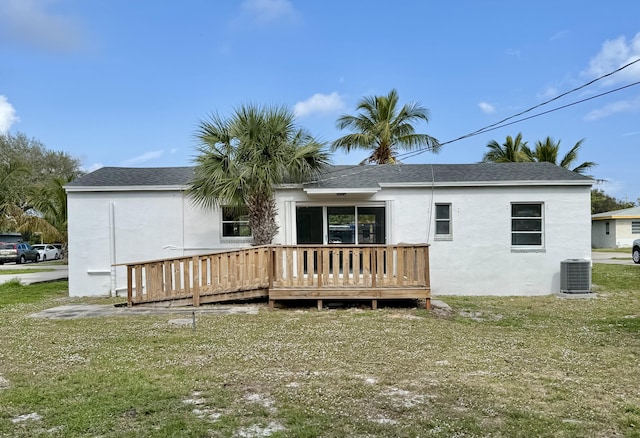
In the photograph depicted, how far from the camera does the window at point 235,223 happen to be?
36.1 ft

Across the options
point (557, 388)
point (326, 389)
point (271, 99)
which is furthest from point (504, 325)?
point (271, 99)

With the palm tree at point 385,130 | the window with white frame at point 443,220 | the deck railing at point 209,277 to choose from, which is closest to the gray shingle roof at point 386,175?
the window with white frame at point 443,220

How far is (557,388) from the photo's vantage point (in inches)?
154

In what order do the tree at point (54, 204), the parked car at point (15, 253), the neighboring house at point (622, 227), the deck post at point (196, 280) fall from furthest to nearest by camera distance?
the neighboring house at point (622, 227) < the parked car at point (15, 253) < the tree at point (54, 204) < the deck post at point (196, 280)

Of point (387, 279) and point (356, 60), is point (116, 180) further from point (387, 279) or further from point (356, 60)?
point (356, 60)

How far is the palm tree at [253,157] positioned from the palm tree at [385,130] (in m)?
12.8

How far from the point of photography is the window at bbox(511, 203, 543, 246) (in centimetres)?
1089

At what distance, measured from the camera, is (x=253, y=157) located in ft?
31.0

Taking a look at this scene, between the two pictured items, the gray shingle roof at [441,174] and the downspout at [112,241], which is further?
the downspout at [112,241]

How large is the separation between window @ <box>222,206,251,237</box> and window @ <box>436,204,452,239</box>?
196 inches

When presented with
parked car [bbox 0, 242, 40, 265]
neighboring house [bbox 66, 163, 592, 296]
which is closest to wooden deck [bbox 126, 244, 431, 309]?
neighboring house [bbox 66, 163, 592, 296]

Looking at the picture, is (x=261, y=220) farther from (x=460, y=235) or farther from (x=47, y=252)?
(x=47, y=252)

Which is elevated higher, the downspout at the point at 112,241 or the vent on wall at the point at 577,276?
the downspout at the point at 112,241

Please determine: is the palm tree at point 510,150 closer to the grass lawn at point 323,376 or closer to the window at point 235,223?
the grass lawn at point 323,376
